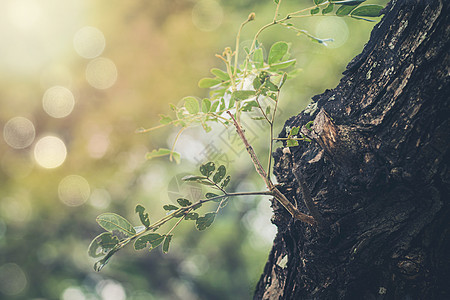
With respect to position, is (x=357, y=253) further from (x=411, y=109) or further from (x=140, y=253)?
(x=140, y=253)

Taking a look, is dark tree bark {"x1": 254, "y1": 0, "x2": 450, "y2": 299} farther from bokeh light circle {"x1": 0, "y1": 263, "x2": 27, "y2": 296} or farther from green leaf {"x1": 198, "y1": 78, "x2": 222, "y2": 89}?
bokeh light circle {"x1": 0, "y1": 263, "x2": 27, "y2": 296}

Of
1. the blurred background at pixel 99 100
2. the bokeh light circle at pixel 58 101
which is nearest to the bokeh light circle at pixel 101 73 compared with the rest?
the blurred background at pixel 99 100

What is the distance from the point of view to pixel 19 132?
1.69 metres

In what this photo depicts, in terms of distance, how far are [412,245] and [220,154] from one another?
399 millimetres

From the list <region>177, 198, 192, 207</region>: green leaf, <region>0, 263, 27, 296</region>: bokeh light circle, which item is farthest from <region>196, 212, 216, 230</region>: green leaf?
<region>0, 263, 27, 296</region>: bokeh light circle

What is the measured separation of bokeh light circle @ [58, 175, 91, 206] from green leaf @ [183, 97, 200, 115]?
1.44 metres

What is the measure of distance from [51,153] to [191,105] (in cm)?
150

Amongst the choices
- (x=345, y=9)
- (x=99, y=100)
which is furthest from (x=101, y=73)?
(x=345, y=9)

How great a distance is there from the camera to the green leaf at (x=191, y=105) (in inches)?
17.6

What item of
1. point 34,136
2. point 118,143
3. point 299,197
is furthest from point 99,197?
point 299,197

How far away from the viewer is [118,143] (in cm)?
171

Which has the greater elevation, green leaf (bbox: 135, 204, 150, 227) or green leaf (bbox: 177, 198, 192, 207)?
green leaf (bbox: 177, 198, 192, 207)

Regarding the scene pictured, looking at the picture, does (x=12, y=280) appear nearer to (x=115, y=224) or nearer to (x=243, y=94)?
(x=115, y=224)

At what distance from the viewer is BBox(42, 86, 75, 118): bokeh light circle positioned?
1646mm
